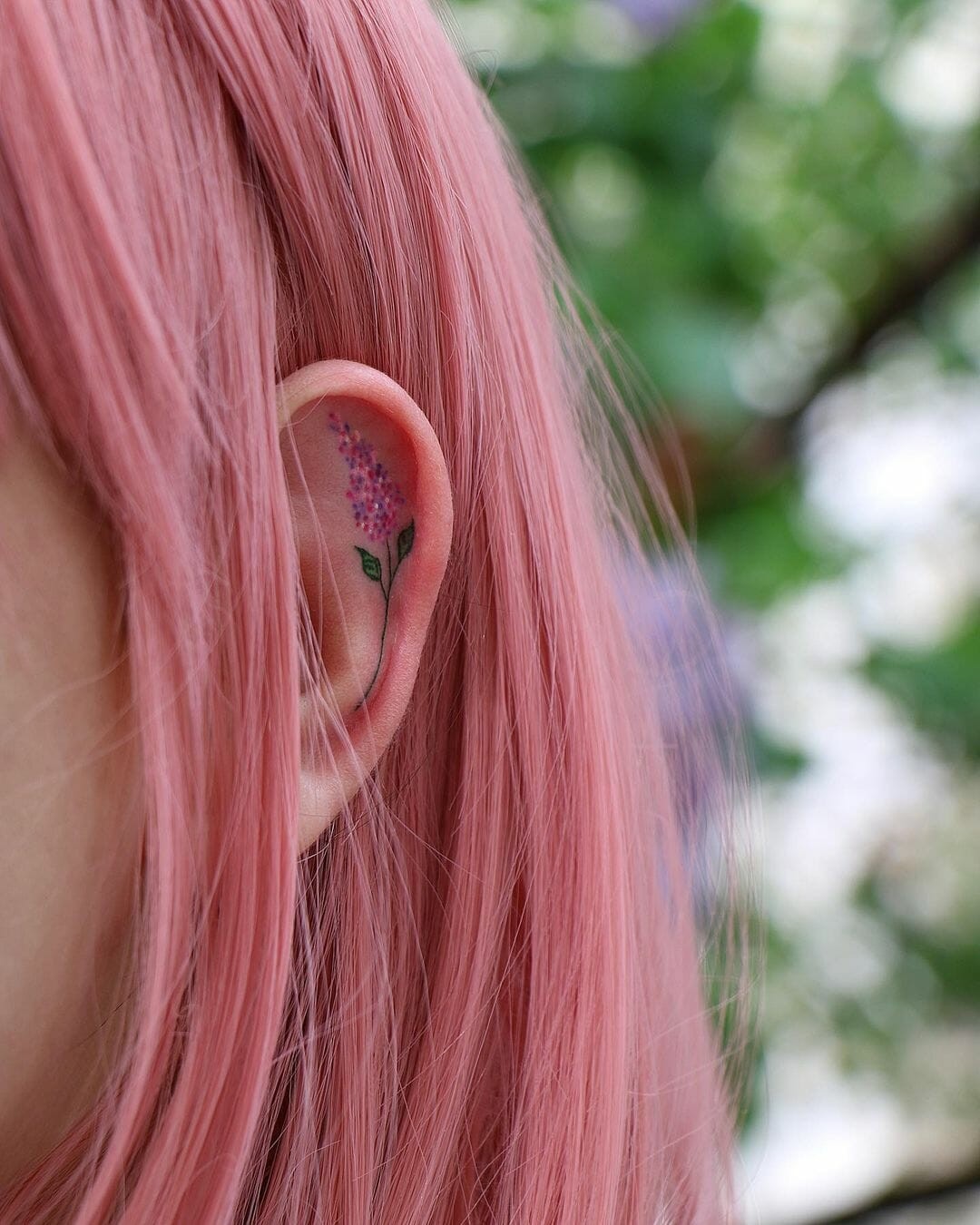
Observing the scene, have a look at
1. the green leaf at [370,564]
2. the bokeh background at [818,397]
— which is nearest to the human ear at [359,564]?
the green leaf at [370,564]

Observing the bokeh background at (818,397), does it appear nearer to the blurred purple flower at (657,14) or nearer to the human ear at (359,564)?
the blurred purple flower at (657,14)

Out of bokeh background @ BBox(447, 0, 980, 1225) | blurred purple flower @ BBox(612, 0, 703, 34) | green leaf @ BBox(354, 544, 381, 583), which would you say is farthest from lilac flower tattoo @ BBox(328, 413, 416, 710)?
blurred purple flower @ BBox(612, 0, 703, 34)

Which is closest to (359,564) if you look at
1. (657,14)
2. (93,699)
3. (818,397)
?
(93,699)

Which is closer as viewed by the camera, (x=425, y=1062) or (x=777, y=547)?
(x=425, y=1062)

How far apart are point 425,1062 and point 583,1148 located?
0.07 m

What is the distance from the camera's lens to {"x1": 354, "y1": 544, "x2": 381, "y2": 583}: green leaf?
49cm

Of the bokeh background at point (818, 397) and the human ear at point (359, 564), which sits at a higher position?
the bokeh background at point (818, 397)

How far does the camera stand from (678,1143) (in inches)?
25.3

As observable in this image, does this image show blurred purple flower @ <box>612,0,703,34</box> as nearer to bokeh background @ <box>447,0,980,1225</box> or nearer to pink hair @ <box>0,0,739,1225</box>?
bokeh background @ <box>447,0,980,1225</box>

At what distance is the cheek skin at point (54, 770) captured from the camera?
418 mm

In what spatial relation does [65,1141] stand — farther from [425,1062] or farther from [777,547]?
[777,547]

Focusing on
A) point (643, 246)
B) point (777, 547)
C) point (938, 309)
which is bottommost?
point (777, 547)

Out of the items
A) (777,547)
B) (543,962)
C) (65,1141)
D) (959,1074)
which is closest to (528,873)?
(543,962)

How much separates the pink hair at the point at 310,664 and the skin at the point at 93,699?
0.01 m
